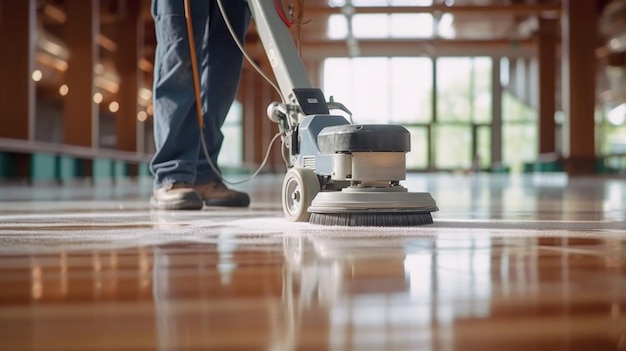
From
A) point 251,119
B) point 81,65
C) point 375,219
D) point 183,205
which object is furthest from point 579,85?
point 251,119

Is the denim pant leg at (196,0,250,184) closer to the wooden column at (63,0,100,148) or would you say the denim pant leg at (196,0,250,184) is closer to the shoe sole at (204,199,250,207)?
the shoe sole at (204,199,250,207)

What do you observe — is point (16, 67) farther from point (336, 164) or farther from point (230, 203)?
point (336, 164)

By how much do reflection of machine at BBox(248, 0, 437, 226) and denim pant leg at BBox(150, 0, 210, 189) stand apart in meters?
0.62

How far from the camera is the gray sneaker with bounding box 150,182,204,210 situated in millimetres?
2482

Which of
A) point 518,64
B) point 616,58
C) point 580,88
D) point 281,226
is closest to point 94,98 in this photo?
point 580,88

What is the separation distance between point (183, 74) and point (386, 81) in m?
25.4

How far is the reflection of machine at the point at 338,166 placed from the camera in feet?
5.29

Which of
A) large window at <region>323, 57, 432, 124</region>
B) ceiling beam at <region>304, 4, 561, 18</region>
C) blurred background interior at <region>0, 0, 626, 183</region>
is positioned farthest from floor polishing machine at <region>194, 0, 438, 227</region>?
large window at <region>323, 57, 432, 124</region>

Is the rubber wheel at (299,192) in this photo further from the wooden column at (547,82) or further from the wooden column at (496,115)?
the wooden column at (496,115)

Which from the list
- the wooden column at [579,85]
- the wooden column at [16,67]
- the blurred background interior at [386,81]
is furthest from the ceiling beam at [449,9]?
the wooden column at [16,67]

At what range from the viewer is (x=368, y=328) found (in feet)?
1.76

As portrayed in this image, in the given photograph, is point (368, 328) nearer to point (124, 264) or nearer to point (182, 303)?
point (182, 303)

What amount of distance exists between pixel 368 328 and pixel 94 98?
11.1 meters

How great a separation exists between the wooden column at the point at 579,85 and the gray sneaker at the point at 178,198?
9781 millimetres
